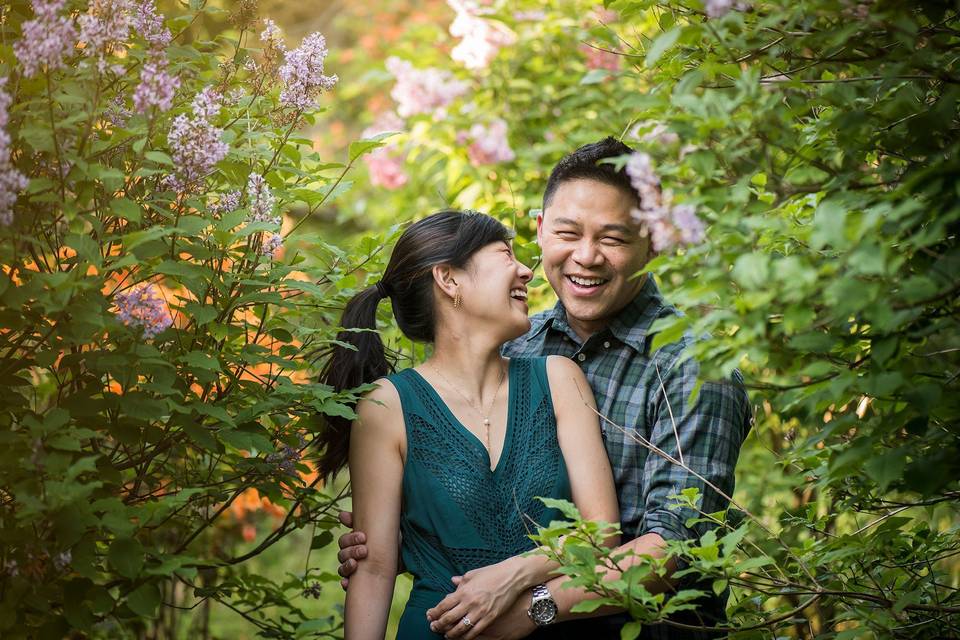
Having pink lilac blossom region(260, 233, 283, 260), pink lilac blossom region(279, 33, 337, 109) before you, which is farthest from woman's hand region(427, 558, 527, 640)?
pink lilac blossom region(279, 33, 337, 109)

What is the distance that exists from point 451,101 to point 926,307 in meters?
3.25

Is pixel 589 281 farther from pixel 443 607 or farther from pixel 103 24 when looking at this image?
pixel 103 24

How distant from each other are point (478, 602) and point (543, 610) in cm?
16

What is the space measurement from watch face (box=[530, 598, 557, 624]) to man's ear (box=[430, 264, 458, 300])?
876 millimetres

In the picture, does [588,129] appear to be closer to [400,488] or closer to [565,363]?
[565,363]

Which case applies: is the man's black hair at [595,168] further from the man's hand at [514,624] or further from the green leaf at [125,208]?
the green leaf at [125,208]

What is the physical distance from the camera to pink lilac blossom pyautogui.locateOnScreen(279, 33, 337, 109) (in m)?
2.09

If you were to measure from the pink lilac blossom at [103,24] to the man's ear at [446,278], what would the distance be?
3.48ft

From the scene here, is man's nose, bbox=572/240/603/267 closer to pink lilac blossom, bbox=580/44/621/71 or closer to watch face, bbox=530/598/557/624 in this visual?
watch face, bbox=530/598/557/624

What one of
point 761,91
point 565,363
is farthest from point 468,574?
point 761,91

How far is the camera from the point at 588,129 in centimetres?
442

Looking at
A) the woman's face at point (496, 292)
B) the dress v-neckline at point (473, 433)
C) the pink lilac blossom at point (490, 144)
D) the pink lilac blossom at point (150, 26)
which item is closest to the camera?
the pink lilac blossom at point (150, 26)

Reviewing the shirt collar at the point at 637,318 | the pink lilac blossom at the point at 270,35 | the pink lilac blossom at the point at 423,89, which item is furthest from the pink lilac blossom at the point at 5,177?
the pink lilac blossom at the point at 423,89

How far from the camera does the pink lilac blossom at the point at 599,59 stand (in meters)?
4.43
